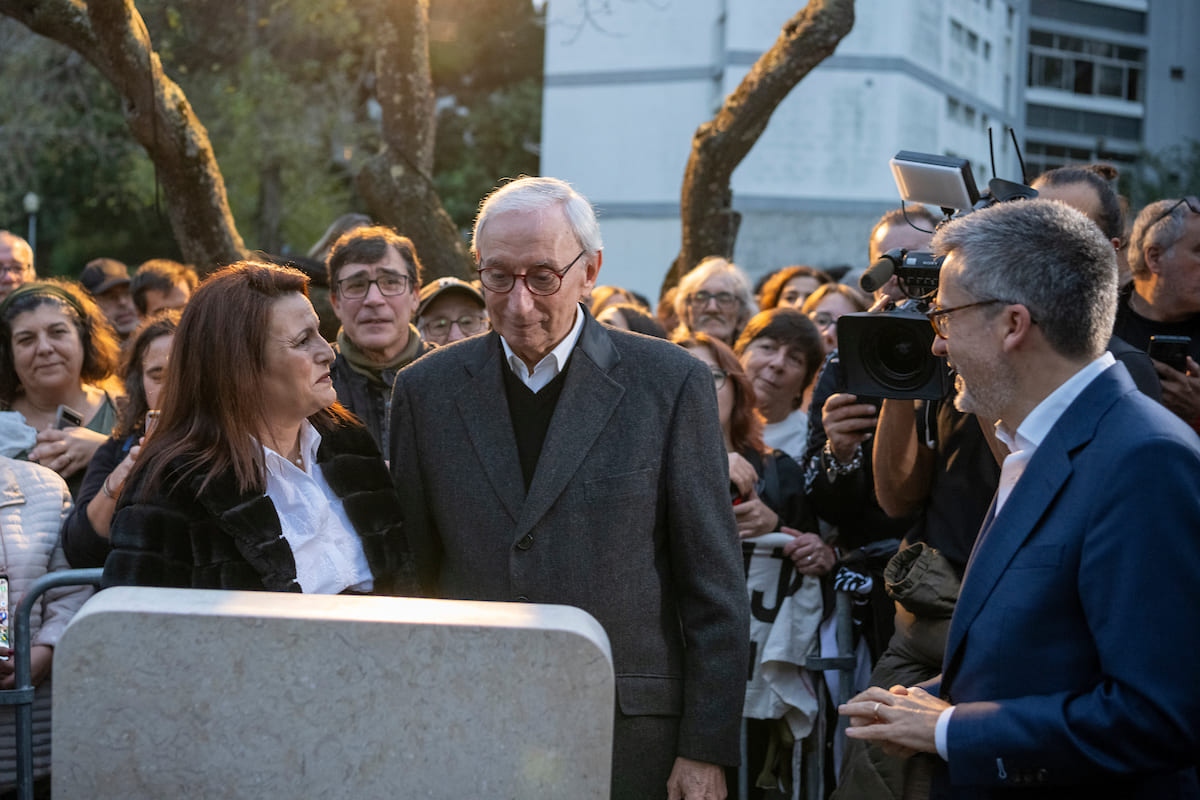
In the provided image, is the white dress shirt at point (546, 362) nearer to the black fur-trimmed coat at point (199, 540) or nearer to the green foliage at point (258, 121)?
the black fur-trimmed coat at point (199, 540)

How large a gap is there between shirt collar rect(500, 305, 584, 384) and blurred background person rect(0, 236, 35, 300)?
4.72m

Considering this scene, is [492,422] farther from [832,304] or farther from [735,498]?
[832,304]

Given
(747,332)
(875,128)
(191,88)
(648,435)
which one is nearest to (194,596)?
(648,435)

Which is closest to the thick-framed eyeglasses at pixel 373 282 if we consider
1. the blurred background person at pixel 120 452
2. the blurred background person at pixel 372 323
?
the blurred background person at pixel 372 323

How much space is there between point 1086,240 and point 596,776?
4.53 ft

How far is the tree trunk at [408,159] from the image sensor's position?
8227mm

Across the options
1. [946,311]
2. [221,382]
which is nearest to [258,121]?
[221,382]

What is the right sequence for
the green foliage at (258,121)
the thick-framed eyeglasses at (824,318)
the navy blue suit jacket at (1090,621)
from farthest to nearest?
the green foliage at (258,121)
the thick-framed eyeglasses at (824,318)
the navy blue suit jacket at (1090,621)

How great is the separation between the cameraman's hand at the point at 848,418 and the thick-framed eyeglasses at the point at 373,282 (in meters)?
1.75

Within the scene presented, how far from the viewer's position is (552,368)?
9.83ft

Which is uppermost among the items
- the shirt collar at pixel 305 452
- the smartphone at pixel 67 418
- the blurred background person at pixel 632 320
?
the blurred background person at pixel 632 320

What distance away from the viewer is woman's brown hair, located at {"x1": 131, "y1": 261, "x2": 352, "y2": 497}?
2.90m

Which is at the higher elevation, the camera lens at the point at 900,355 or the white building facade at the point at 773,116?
the white building facade at the point at 773,116

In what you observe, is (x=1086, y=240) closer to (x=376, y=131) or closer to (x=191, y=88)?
(x=191, y=88)
